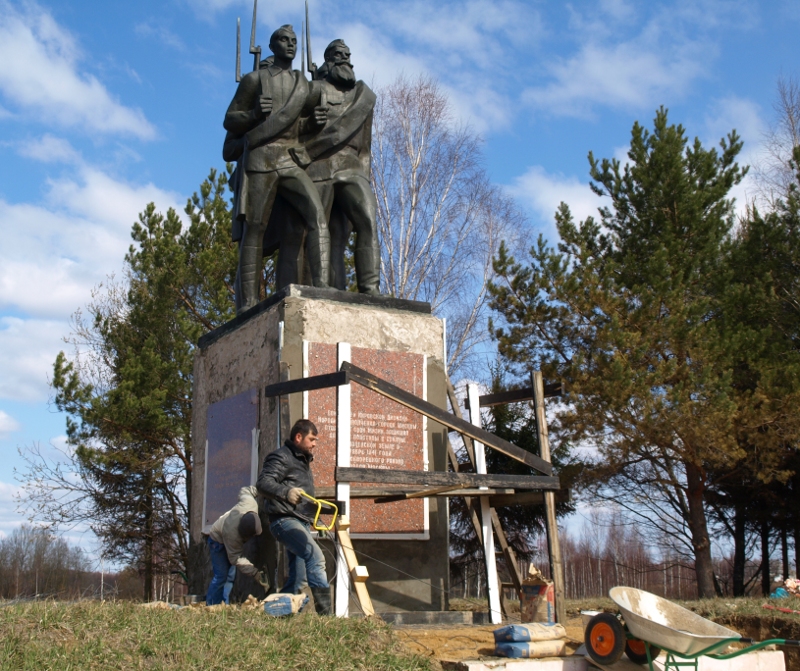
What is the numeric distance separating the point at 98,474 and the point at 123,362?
213cm

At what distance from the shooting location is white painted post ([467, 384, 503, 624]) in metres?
5.84

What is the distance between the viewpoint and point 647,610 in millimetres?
4391

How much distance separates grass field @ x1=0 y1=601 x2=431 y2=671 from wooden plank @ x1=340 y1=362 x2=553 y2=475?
152 cm

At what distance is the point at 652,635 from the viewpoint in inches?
158

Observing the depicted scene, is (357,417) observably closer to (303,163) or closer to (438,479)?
(438,479)

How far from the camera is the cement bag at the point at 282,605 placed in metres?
4.33

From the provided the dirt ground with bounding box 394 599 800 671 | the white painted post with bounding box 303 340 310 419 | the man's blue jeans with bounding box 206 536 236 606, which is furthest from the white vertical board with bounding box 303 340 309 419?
the dirt ground with bounding box 394 599 800 671

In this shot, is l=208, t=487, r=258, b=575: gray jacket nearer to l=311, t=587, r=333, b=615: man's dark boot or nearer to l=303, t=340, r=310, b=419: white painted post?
l=303, t=340, r=310, b=419: white painted post

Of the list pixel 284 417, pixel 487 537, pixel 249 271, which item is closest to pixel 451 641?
pixel 487 537

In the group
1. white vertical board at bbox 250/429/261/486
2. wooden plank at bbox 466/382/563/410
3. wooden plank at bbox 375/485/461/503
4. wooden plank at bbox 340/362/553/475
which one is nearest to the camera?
wooden plank at bbox 340/362/553/475

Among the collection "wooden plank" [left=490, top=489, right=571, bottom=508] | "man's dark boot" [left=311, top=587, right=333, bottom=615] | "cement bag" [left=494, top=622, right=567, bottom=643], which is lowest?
"cement bag" [left=494, top=622, right=567, bottom=643]

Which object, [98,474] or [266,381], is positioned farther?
[98,474]

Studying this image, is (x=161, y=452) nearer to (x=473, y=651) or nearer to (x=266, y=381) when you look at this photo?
(x=266, y=381)

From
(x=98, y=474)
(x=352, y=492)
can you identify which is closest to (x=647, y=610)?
(x=352, y=492)
